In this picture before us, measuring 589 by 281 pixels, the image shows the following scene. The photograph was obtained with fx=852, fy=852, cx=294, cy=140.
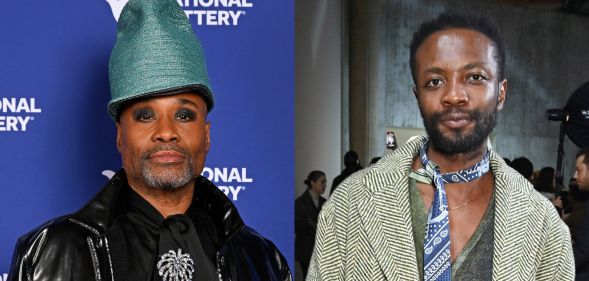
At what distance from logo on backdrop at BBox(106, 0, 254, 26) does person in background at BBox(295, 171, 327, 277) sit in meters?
4.49

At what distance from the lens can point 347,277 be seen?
7.37ft

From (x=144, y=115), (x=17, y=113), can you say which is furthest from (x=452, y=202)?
(x=17, y=113)

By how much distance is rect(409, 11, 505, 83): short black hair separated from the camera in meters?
2.25

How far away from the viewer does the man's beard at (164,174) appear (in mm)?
2215

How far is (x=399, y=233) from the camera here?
2207mm

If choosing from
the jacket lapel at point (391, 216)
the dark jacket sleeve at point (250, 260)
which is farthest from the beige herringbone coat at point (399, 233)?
the dark jacket sleeve at point (250, 260)

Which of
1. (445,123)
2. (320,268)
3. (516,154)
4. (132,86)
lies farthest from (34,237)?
(516,154)

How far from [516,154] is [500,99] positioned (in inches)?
582

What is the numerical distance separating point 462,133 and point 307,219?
5.90 meters

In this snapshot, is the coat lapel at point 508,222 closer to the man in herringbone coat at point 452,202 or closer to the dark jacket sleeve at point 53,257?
the man in herringbone coat at point 452,202

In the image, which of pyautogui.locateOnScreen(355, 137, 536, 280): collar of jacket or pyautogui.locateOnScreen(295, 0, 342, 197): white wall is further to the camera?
pyautogui.locateOnScreen(295, 0, 342, 197): white wall

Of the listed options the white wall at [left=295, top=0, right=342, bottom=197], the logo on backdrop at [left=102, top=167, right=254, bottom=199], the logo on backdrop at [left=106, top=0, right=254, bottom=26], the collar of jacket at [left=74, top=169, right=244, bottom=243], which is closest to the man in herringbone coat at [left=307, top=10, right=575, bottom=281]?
the collar of jacket at [left=74, top=169, right=244, bottom=243]

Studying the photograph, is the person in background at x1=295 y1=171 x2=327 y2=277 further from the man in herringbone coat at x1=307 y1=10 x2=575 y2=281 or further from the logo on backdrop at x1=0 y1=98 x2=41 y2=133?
the man in herringbone coat at x1=307 y1=10 x2=575 y2=281

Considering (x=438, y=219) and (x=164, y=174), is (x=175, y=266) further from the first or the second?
(x=438, y=219)
